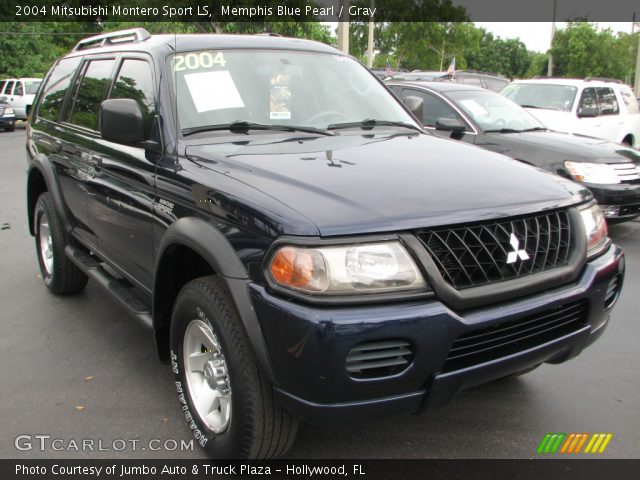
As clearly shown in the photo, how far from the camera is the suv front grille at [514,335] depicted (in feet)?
7.22

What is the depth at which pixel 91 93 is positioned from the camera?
4.08 m

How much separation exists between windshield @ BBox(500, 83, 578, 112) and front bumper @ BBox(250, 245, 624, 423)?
872 cm

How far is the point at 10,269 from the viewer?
→ 5.64m

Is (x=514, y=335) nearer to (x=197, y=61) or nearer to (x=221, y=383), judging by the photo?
(x=221, y=383)

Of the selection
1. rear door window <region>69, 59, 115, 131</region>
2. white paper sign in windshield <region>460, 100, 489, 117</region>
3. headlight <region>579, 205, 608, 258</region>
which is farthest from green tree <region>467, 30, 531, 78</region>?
headlight <region>579, 205, 608, 258</region>

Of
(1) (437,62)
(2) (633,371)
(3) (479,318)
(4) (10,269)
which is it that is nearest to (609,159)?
(2) (633,371)

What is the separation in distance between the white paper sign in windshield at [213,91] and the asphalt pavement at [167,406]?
163 cm

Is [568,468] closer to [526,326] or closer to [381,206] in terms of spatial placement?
[526,326]

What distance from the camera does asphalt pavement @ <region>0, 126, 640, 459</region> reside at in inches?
113

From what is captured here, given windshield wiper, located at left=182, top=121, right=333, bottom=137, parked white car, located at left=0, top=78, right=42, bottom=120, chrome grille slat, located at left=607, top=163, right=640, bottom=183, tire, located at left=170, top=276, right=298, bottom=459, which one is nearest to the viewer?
tire, located at left=170, top=276, right=298, bottom=459

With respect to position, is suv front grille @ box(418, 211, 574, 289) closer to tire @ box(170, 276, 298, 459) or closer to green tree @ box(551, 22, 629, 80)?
tire @ box(170, 276, 298, 459)

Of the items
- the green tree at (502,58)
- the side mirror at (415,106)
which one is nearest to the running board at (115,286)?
the side mirror at (415,106)

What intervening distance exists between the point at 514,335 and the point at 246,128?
1716 millimetres

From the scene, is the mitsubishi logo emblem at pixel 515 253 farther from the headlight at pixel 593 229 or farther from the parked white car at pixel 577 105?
the parked white car at pixel 577 105
